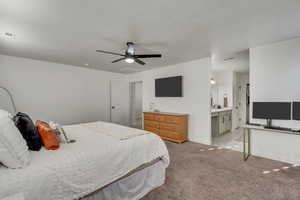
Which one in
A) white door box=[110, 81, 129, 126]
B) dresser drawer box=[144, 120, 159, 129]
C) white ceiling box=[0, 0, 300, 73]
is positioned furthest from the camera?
white door box=[110, 81, 129, 126]

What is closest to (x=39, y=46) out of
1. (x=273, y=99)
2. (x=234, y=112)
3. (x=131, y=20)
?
(x=131, y=20)

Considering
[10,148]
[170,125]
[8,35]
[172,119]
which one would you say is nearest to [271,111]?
[172,119]

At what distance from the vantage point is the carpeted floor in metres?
1.83

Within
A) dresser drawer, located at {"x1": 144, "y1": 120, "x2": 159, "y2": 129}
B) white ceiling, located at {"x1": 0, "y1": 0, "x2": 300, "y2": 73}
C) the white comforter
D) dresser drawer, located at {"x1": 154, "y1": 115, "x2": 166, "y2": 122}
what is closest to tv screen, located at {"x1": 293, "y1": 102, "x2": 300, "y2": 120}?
white ceiling, located at {"x1": 0, "y1": 0, "x2": 300, "y2": 73}

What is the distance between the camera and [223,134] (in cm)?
502

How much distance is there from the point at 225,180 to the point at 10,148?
276 centimetres

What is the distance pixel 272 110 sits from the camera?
277 centimetres

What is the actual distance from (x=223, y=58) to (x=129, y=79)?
13.0ft

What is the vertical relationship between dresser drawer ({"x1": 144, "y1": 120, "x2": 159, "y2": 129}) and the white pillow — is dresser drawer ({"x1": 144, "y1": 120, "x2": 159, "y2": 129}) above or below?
below

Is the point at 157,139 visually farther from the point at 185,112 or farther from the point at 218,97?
the point at 218,97

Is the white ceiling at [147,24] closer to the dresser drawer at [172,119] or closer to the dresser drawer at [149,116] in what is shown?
the dresser drawer at [172,119]

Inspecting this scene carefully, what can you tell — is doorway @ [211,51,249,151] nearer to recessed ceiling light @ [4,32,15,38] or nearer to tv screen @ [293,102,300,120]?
tv screen @ [293,102,300,120]

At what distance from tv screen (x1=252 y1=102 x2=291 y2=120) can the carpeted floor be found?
94 cm

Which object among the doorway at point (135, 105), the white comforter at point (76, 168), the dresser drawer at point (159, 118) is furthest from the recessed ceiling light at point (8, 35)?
the doorway at point (135, 105)
